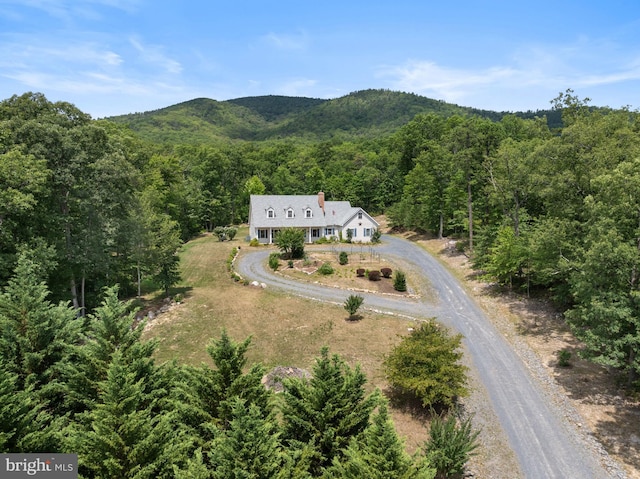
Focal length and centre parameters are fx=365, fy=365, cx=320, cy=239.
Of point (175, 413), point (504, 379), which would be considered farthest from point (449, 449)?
point (175, 413)

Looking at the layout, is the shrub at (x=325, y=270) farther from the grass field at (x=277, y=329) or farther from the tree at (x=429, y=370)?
the tree at (x=429, y=370)

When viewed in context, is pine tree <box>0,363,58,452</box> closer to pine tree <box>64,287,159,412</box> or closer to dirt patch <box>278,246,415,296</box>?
pine tree <box>64,287,159,412</box>

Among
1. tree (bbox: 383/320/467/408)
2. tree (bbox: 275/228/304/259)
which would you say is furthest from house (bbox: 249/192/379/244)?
tree (bbox: 383/320/467/408)

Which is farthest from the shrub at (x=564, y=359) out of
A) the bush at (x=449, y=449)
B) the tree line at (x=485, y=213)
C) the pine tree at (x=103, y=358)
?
the pine tree at (x=103, y=358)

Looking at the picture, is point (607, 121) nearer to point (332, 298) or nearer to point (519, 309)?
point (519, 309)

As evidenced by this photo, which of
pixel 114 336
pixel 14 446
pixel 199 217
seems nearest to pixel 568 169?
pixel 114 336

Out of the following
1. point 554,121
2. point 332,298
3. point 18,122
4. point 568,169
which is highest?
point 554,121

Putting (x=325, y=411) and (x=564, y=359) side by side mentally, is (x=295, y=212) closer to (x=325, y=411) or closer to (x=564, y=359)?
(x=564, y=359)
